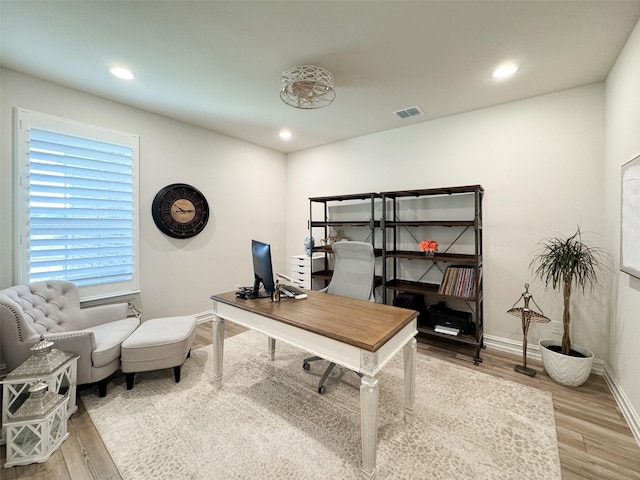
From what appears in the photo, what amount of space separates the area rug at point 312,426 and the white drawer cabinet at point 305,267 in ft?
5.23

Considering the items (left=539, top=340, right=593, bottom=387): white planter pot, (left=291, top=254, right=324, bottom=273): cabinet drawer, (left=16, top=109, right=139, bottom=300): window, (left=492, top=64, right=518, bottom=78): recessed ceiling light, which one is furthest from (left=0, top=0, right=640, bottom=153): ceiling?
(left=539, top=340, right=593, bottom=387): white planter pot

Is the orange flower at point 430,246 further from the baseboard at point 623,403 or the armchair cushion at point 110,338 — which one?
the armchair cushion at point 110,338

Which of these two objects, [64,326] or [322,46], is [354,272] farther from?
[64,326]

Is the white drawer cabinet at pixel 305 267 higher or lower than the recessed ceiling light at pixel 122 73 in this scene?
lower

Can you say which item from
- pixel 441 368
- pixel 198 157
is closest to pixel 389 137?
pixel 198 157

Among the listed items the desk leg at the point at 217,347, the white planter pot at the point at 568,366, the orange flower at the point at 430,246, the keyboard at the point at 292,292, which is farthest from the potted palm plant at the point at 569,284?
the desk leg at the point at 217,347

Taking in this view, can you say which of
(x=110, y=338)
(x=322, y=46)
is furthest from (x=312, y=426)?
(x=322, y=46)

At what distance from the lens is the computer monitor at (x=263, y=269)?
6.44 feet

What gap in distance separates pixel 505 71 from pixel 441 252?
1.92 meters

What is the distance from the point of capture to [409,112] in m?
3.11

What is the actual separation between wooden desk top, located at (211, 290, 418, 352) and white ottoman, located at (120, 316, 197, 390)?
0.59 meters

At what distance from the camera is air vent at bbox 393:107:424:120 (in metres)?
3.03

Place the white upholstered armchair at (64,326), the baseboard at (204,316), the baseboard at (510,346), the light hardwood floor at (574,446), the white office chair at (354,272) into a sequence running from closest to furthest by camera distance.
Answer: the light hardwood floor at (574,446) → the white upholstered armchair at (64,326) → the white office chair at (354,272) → the baseboard at (510,346) → the baseboard at (204,316)

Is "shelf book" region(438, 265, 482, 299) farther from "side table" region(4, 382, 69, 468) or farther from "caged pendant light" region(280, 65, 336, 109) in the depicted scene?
"side table" region(4, 382, 69, 468)
